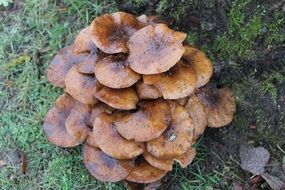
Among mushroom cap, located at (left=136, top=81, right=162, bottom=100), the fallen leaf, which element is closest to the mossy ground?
the fallen leaf

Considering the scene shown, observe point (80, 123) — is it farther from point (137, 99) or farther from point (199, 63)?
point (199, 63)

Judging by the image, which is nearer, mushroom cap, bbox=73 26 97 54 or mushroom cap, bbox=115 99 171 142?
mushroom cap, bbox=115 99 171 142

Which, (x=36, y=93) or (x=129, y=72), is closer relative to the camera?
(x=129, y=72)

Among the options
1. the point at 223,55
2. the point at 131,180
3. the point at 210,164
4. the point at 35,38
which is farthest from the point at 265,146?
the point at 35,38

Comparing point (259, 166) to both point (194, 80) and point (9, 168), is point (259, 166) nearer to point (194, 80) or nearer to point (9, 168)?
point (194, 80)

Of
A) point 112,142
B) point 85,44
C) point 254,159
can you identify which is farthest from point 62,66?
point 254,159

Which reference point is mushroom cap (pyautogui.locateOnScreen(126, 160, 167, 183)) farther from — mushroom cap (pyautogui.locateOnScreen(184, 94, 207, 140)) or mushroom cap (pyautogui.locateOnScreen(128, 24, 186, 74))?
mushroom cap (pyautogui.locateOnScreen(128, 24, 186, 74))
